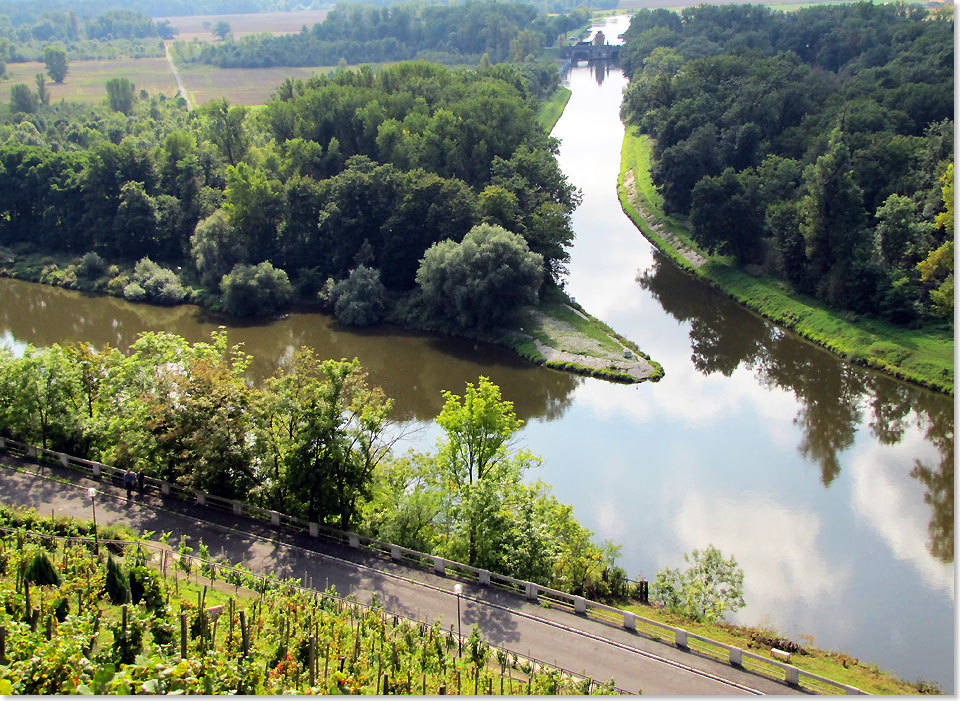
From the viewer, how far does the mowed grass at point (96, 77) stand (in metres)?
130

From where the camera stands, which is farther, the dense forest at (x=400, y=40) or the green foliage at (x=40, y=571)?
the dense forest at (x=400, y=40)

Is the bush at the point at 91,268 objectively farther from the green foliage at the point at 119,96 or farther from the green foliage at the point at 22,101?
the green foliage at the point at 22,101

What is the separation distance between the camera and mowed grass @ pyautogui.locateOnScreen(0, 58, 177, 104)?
427 ft

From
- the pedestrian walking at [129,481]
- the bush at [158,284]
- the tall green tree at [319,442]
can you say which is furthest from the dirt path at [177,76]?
the tall green tree at [319,442]

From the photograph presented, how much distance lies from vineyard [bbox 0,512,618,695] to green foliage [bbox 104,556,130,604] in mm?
26

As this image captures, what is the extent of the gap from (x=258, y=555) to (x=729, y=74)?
7017 cm

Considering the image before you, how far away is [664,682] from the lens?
909 inches

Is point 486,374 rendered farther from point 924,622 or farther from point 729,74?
point 729,74

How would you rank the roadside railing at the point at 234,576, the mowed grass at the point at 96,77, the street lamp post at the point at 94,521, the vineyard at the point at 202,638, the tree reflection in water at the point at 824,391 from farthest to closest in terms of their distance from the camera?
the mowed grass at the point at 96,77 < the tree reflection in water at the point at 824,391 < the street lamp post at the point at 94,521 < the roadside railing at the point at 234,576 < the vineyard at the point at 202,638

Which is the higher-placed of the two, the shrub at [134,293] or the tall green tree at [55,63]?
the tall green tree at [55,63]

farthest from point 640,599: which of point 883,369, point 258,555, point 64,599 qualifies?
point 883,369

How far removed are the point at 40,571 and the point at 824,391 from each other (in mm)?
38707

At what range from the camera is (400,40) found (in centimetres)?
16275

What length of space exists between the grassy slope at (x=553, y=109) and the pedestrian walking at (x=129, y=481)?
83.4m
